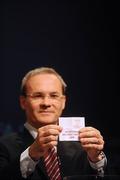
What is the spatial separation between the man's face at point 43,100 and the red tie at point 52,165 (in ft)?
0.56

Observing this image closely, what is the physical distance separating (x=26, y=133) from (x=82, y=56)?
137 centimetres

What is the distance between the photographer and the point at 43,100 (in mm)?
2139

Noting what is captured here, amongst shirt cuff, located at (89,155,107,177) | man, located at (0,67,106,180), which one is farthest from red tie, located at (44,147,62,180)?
shirt cuff, located at (89,155,107,177)

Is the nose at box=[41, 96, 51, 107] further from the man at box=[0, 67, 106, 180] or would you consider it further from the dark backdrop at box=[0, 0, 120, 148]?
the dark backdrop at box=[0, 0, 120, 148]

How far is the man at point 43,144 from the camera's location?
1.87 metres

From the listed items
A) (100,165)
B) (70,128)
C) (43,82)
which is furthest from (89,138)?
(43,82)

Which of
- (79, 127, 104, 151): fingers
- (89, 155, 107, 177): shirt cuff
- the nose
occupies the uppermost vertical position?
the nose

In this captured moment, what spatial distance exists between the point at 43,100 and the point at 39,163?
1.01 ft

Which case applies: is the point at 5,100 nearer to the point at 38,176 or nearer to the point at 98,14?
the point at 98,14

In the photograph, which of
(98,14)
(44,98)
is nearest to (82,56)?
(98,14)

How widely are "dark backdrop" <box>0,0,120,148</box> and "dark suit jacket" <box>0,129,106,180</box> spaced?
1134mm

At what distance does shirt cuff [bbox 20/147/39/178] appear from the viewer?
1.89m

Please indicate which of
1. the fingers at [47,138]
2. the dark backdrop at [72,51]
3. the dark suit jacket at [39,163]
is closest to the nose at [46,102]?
the dark suit jacket at [39,163]

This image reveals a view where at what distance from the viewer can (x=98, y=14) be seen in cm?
349
